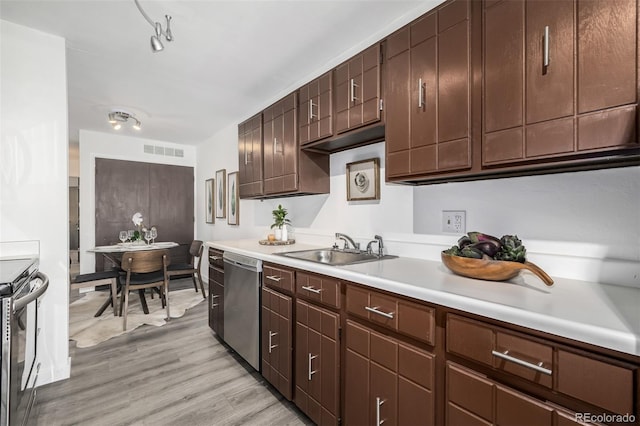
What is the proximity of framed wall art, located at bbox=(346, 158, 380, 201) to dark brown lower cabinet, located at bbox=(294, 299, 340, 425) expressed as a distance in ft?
3.20

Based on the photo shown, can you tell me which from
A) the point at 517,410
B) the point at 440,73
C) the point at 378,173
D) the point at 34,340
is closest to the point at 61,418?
the point at 34,340

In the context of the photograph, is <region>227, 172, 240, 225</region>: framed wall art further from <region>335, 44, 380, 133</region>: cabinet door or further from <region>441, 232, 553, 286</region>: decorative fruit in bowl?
<region>441, 232, 553, 286</region>: decorative fruit in bowl

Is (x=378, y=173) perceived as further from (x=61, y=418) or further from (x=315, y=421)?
(x=61, y=418)

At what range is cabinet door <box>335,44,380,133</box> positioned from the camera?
68.9 inches

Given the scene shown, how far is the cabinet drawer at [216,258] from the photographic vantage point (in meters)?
2.70

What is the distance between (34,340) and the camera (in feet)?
5.69

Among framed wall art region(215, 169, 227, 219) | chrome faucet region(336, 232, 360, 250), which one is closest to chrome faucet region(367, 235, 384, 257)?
chrome faucet region(336, 232, 360, 250)

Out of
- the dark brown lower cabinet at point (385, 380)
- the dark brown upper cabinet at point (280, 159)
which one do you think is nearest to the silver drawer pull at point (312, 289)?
the dark brown lower cabinet at point (385, 380)

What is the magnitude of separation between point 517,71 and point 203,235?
5377 millimetres

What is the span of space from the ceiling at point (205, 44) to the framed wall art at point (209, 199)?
1.75 metres

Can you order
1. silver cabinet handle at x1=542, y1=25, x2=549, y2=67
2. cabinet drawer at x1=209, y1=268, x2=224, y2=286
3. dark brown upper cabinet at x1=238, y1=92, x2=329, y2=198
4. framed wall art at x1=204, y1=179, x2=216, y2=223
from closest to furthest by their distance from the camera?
1. silver cabinet handle at x1=542, y1=25, x2=549, y2=67
2. dark brown upper cabinet at x1=238, y1=92, x2=329, y2=198
3. cabinet drawer at x1=209, y1=268, x2=224, y2=286
4. framed wall art at x1=204, y1=179, x2=216, y2=223

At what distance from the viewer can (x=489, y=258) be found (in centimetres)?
125

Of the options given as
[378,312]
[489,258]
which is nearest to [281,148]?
[378,312]

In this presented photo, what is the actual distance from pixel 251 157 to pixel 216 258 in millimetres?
1174
